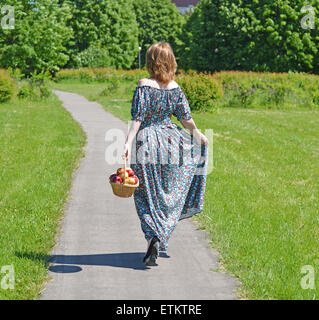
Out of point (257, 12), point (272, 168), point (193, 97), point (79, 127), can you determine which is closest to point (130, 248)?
point (272, 168)

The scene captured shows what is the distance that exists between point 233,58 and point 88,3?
2520cm

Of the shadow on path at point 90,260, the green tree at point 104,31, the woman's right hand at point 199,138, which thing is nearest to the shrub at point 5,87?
the shadow on path at point 90,260

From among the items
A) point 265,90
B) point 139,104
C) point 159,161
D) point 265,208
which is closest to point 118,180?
point 159,161

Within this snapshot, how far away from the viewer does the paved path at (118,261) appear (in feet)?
16.2

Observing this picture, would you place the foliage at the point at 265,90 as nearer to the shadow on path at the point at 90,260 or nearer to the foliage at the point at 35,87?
the foliage at the point at 35,87

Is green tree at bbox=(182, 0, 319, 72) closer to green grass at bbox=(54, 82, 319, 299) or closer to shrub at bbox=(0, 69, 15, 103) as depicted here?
shrub at bbox=(0, 69, 15, 103)

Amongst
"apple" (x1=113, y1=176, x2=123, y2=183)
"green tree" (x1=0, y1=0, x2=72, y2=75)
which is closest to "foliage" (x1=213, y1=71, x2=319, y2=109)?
"green tree" (x1=0, y1=0, x2=72, y2=75)

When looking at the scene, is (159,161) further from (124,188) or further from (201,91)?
(201,91)

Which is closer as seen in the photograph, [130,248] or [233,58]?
[130,248]

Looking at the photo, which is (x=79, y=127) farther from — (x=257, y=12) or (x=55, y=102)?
(x=257, y=12)

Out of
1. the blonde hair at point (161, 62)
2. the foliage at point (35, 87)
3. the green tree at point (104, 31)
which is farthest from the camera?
the green tree at point (104, 31)

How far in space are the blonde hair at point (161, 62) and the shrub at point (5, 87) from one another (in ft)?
62.4
